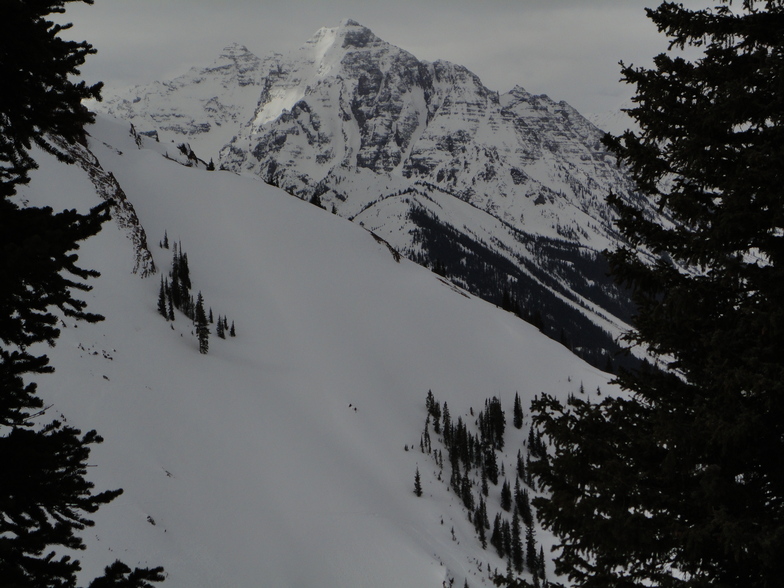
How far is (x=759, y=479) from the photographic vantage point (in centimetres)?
716

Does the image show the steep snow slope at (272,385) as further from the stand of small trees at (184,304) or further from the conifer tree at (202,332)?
the stand of small trees at (184,304)

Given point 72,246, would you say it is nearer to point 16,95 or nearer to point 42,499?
point 16,95

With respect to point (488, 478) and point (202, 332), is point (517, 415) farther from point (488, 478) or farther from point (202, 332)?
point (202, 332)

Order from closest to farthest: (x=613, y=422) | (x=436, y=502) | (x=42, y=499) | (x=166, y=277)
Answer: (x=42, y=499)
(x=613, y=422)
(x=436, y=502)
(x=166, y=277)

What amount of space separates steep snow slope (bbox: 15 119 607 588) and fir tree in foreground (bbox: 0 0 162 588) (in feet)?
75.3

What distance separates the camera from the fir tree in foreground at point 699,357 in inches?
268

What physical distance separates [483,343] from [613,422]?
4220 inches

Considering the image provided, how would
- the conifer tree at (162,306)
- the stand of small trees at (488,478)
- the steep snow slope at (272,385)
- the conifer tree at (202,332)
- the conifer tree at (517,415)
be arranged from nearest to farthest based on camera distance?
the steep snow slope at (272,385), the conifer tree at (162,306), the conifer tree at (202,332), the stand of small trees at (488,478), the conifer tree at (517,415)

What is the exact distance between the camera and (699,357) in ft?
25.9

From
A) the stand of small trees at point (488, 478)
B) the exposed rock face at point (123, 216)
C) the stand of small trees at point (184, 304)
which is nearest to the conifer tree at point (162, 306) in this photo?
the stand of small trees at point (184, 304)

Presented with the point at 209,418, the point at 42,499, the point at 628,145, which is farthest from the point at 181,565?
the point at 628,145

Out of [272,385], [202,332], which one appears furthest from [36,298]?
[272,385]

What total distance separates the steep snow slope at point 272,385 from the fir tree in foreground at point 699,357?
1053 inches

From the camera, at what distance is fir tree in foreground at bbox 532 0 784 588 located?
6809mm
